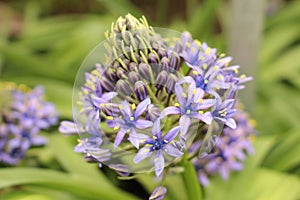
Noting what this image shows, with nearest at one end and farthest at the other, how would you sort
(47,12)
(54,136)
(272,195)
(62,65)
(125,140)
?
(125,140) < (272,195) < (54,136) < (62,65) < (47,12)

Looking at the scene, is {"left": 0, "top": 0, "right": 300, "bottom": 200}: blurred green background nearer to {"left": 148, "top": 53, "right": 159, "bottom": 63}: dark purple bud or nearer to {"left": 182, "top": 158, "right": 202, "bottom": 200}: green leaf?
{"left": 182, "top": 158, "right": 202, "bottom": 200}: green leaf

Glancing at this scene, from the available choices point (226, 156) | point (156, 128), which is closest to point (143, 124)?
point (156, 128)

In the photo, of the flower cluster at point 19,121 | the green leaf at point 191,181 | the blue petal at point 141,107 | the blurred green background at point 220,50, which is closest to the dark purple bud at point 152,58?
the blue petal at point 141,107

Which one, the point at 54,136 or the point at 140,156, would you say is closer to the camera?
the point at 140,156

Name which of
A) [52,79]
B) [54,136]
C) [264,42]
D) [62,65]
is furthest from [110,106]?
[264,42]

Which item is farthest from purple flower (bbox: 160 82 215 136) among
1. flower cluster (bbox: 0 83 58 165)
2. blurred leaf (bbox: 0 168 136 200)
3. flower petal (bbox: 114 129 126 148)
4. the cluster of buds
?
flower cluster (bbox: 0 83 58 165)

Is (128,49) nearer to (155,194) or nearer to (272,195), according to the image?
(155,194)

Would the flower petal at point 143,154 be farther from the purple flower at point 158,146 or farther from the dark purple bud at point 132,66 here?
the dark purple bud at point 132,66
